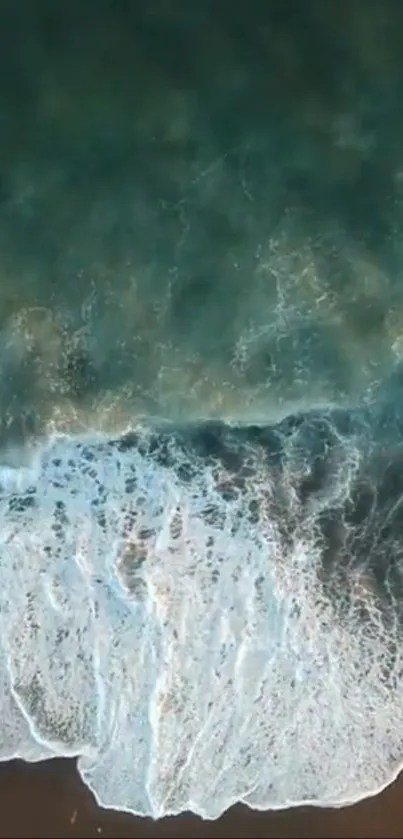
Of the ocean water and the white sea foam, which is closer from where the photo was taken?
the ocean water

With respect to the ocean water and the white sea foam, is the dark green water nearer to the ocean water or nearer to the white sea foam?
the ocean water

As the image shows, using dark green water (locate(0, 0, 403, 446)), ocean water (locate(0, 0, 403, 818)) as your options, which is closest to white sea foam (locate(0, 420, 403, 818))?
ocean water (locate(0, 0, 403, 818))

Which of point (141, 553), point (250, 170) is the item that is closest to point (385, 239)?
point (250, 170)

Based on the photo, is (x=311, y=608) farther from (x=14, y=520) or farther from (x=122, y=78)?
(x=122, y=78)

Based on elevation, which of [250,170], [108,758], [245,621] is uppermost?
[250,170]

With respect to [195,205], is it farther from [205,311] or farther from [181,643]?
[181,643]

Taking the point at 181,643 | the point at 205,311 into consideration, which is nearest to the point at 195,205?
the point at 205,311

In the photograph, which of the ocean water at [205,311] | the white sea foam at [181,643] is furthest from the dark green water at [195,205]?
the white sea foam at [181,643]
